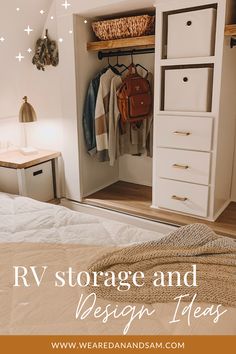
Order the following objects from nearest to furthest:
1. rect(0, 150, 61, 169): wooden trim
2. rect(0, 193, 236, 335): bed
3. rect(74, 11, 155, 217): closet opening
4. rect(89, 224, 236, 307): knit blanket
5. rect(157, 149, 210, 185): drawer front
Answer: rect(0, 193, 236, 335): bed → rect(89, 224, 236, 307): knit blanket → rect(157, 149, 210, 185): drawer front → rect(0, 150, 61, 169): wooden trim → rect(74, 11, 155, 217): closet opening

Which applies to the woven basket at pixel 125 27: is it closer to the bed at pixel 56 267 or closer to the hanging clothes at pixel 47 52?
the hanging clothes at pixel 47 52

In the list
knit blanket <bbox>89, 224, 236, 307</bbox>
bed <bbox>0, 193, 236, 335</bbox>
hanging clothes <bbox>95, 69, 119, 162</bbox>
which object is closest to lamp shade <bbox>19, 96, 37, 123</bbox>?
hanging clothes <bbox>95, 69, 119, 162</bbox>

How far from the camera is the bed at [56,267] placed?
3.20ft

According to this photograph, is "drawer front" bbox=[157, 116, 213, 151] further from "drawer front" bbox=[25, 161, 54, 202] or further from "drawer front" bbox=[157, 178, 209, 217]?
"drawer front" bbox=[25, 161, 54, 202]

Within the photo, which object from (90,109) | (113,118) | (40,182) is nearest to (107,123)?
(113,118)

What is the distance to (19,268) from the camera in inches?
50.5

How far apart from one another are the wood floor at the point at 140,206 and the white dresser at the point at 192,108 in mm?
75

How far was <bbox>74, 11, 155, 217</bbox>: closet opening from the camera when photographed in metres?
2.88

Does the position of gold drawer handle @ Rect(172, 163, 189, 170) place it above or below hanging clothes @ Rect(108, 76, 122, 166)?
below

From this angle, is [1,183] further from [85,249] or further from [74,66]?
[85,249]

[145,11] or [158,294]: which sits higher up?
[145,11]

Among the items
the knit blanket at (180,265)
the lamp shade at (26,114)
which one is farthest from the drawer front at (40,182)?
the knit blanket at (180,265)

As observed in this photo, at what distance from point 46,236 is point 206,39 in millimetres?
1679
